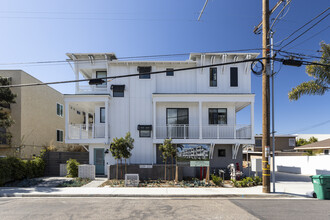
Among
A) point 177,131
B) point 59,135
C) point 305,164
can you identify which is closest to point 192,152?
point 177,131

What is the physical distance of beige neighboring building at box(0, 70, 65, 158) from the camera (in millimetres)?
18094

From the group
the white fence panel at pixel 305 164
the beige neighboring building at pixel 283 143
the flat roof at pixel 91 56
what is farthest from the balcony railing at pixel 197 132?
the beige neighboring building at pixel 283 143

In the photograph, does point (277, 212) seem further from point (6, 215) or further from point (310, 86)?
point (310, 86)

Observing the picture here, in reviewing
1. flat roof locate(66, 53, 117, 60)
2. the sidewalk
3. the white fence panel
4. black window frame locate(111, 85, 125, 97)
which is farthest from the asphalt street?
flat roof locate(66, 53, 117, 60)

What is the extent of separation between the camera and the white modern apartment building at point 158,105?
14.8 meters

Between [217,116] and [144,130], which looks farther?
[217,116]

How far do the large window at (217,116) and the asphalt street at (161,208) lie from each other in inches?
287

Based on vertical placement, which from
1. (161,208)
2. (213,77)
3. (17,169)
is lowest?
(161,208)

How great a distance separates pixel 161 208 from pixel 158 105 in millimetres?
8809

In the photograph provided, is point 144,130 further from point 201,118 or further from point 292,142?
point 292,142

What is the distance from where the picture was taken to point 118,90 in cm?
1529

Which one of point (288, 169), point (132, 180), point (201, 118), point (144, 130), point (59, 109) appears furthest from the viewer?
point (59, 109)

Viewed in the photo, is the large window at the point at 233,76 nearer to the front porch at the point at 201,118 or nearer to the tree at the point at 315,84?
the front porch at the point at 201,118

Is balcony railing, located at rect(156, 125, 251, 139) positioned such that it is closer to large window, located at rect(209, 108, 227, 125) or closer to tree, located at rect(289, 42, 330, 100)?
large window, located at rect(209, 108, 227, 125)
